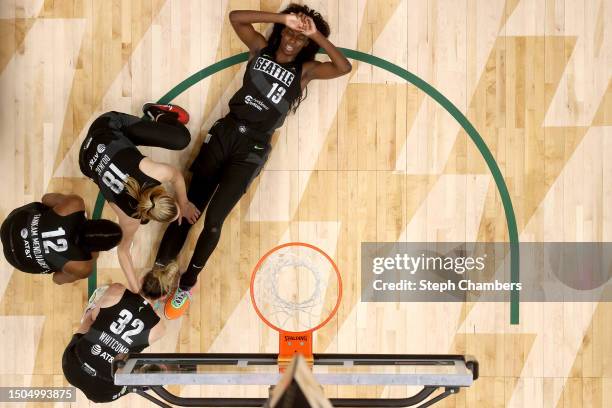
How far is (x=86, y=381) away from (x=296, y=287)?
5.85 feet

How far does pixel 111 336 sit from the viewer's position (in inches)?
179

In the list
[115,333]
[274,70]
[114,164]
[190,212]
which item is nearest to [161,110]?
[114,164]

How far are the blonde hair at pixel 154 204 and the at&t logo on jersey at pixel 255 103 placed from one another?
1.07m

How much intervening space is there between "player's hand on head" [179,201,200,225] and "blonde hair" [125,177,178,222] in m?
0.49

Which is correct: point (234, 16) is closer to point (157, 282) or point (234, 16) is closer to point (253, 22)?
point (253, 22)

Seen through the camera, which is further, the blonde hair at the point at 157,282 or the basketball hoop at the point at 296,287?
the basketball hoop at the point at 296,287

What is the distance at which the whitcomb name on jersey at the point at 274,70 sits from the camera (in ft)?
15.8

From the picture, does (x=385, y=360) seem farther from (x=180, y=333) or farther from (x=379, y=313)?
(x=180, y=333)

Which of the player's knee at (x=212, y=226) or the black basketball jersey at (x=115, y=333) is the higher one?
the player's knee at (x=212, y=226)

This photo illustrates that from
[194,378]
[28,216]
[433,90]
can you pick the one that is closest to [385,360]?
[194,378]

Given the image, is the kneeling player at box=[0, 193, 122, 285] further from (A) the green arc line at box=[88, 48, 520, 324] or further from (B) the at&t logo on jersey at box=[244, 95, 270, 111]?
(B) the at&t logo on jersey at box=[244, 95, 270, 111]

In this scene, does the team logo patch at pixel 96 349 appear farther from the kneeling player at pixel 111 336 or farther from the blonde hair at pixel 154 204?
the blonde hair at pixel 154 204

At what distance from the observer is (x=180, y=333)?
5160 millimetres

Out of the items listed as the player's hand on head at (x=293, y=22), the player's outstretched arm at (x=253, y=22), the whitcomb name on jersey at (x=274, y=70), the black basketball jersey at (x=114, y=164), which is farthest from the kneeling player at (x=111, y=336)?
the player's hand on head at (x=293, y=22)
